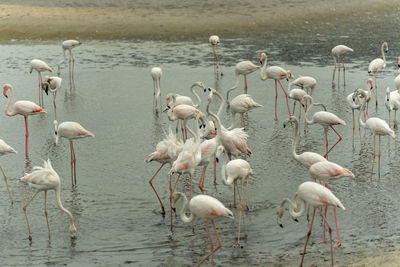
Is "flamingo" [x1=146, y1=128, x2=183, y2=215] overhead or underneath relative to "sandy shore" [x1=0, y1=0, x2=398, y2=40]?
underneath

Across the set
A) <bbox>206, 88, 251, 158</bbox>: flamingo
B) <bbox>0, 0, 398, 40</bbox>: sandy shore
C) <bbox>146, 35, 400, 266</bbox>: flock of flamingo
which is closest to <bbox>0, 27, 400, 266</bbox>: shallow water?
<bbox>146, 35, 400, 266</bbox>: flock of flamingo

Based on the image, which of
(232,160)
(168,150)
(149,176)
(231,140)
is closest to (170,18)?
(149,176)

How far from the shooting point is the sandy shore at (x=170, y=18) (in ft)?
66.5

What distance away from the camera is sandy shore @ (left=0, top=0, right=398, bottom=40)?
2028 centimetres

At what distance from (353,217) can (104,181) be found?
11.3 feet

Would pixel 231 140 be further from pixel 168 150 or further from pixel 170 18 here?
pixel 170 18

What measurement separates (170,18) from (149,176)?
44.7ft

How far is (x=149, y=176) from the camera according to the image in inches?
339

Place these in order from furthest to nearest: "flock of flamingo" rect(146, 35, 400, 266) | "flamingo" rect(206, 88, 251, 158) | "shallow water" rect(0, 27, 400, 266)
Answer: "flamingo" rect(206, 88, 251, 158)
"shallow water" rect(0, 27, 400, 266)
"flock of flamingo" rect(146, 35, 400, 266)

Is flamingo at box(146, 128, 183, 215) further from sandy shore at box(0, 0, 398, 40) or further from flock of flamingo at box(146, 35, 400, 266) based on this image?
sandy shore at box(0, 0, 398, 40)

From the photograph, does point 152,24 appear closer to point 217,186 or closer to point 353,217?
point 217,186

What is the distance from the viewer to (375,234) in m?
6.51

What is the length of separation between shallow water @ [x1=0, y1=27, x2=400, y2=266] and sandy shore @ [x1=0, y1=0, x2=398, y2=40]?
393 centimetres

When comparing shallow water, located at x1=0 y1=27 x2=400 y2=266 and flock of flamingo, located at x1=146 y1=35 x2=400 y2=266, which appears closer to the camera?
flock of flamingo, located at x1=146 y1=35 x2=400 y2=266
